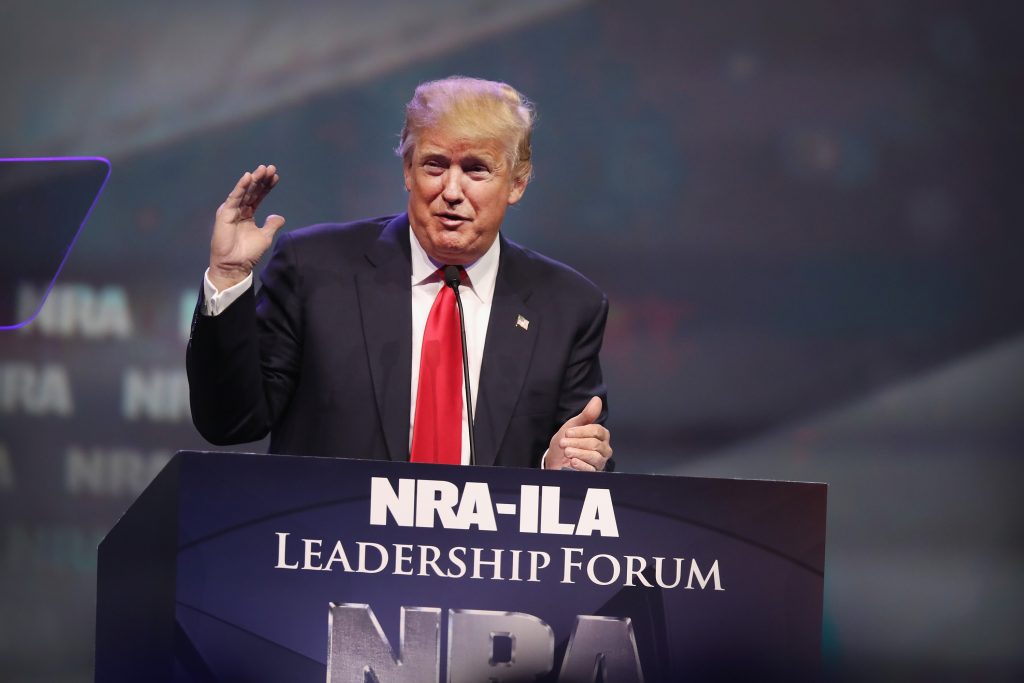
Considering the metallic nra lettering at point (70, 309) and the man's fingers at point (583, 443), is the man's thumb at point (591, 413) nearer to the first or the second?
the man's fingers at point (583, 443)

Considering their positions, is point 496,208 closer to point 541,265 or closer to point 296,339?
point 541,265

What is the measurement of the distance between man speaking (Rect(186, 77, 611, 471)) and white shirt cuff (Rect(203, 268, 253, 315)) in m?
0.17

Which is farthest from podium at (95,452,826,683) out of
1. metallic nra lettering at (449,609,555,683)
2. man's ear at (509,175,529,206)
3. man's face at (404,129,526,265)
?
man's ear at (509,175,529,206)

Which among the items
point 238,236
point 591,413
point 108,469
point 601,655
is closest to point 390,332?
point 238,236

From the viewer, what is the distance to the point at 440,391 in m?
2.05

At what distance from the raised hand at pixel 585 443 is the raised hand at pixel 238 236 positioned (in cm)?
55

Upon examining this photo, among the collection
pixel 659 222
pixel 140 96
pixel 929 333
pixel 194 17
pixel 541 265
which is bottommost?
pixel 541 265

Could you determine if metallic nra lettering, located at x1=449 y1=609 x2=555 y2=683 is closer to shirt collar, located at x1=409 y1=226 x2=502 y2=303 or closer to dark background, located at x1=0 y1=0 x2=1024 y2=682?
shirt collar, located at x1=409 y1=226 x2=502 y2=303

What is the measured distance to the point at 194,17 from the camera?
137 inches

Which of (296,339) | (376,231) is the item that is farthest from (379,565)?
(376,231)

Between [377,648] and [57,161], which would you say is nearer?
[377,648]

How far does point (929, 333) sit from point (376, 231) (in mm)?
2039

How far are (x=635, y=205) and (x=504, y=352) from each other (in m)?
1.52

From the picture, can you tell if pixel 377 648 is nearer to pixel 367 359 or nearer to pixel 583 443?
pixel 583 443
